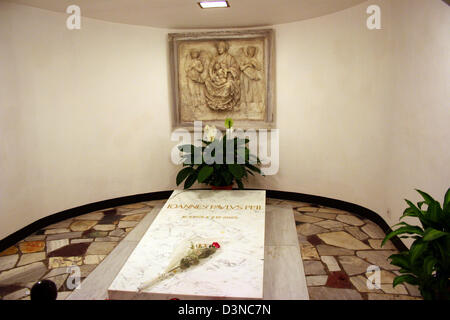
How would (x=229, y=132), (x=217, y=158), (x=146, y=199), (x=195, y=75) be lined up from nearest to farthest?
(x=217, y=158)
(x=229, y=132)
(x=195, y=75)
(x=146, y=199)

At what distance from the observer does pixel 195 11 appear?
13.1 ft

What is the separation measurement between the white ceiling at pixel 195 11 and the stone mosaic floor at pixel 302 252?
2487 millimetres

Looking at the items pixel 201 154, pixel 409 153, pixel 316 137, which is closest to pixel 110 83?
pixel 201 154

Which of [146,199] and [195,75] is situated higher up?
[195,75]

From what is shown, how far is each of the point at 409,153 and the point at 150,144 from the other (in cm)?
330

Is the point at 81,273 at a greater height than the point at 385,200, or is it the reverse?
the point at 385,200

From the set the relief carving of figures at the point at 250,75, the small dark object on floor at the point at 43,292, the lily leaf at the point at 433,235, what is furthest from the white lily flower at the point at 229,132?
the small dark object on floor at the point at 43,292

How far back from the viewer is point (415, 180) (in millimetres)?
2996

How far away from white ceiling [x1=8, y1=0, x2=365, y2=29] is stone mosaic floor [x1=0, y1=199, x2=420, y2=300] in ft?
8.16

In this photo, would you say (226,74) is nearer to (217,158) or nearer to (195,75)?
(195,75)

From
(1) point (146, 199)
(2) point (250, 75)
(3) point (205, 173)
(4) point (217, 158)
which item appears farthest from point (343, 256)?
(1) point (146, 199)

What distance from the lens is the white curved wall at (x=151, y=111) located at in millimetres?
3549

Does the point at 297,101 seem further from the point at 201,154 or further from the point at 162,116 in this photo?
the point at 162,116

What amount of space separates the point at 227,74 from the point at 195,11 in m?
0.97
